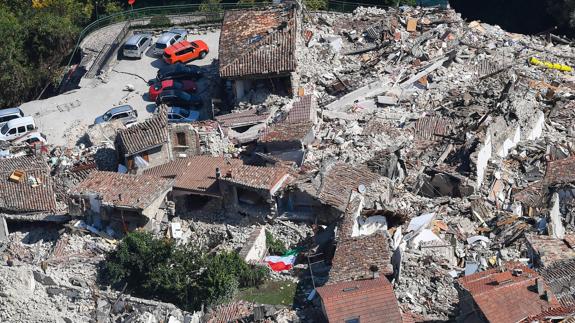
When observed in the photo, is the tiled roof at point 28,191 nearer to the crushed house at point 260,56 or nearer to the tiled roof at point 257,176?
the tiled roof at point 257,176

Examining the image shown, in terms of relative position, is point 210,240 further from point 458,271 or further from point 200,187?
point 458,271

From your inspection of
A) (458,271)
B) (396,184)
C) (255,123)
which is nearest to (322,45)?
(255,123)

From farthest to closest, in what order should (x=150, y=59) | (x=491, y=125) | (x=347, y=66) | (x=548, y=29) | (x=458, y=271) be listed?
(x=548, y=29) < (x=150, y=59) < (x=347, y=66) < (x=491, y=125) < (x=458, y=271)

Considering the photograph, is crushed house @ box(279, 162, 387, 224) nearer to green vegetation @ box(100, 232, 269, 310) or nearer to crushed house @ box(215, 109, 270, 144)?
green vegetation @ box(100, 232, 269, 310)

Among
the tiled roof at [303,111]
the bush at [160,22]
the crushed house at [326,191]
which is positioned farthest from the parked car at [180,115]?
the bush at [160,22]

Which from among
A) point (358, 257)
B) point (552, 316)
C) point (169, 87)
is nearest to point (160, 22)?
point (169, 87)

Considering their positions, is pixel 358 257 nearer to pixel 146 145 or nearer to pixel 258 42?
pixel 146 145
